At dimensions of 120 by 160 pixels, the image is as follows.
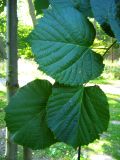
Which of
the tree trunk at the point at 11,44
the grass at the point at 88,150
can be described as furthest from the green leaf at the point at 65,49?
the grass at the point at 88,150

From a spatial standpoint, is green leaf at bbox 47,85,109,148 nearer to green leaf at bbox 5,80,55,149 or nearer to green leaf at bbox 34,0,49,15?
green leaf at bbox 5,80,55,149

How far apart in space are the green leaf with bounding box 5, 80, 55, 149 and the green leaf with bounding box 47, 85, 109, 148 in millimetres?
33

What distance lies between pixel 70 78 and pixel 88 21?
0.08 m

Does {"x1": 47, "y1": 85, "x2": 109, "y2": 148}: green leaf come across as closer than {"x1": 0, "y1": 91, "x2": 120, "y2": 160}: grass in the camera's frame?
Yes

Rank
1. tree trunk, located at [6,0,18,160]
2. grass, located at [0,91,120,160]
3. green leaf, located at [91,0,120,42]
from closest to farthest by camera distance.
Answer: green leaf, located at [91,0,120,42], tree trunk, located at [6,0,18,160], grass, located at [0,91,120,160]

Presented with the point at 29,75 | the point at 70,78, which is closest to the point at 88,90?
the point at 70,78

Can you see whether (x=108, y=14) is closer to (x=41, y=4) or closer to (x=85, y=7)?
(x=85, y=7)

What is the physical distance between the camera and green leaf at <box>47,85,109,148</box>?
479 mm

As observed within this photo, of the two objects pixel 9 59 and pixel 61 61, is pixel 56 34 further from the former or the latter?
pixel 9 59

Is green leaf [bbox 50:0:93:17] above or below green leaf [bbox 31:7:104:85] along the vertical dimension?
above

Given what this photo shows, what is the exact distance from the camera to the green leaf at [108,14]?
437 millimetres

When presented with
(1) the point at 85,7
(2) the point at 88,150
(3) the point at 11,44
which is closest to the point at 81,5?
(1) the point at 85,7

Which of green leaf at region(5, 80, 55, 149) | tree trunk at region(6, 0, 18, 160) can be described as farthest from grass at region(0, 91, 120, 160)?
green leaf at region(5, 80, 55, 149)

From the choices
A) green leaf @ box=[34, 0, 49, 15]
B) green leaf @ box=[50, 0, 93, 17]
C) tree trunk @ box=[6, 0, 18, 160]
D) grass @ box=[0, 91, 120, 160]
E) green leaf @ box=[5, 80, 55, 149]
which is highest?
green leaf @ box=[34, 0, 49, 15]
